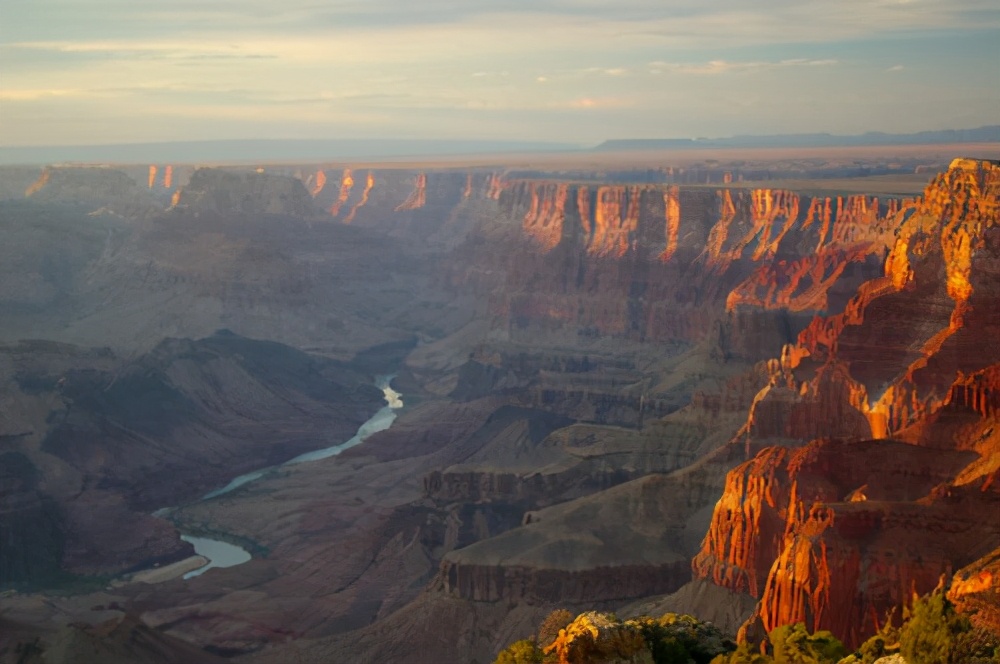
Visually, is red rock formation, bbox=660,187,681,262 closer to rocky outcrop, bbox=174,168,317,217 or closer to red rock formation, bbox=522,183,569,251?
red rock formation, bbox=522,183,569,251

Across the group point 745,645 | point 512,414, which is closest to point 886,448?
point 745,645

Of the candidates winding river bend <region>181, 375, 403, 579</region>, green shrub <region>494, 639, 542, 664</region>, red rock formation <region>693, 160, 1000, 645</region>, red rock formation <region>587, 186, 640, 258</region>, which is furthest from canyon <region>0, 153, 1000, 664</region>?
green shrub <region>494, 639, 542, 664</region>

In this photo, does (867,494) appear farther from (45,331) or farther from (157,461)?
(45,331)

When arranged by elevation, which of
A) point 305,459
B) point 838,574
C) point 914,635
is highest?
point 914,635

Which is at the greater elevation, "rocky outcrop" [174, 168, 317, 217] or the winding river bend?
"rocky outcrop" [174, 168, 317, 217]

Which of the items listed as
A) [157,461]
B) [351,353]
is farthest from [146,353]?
[351,353]

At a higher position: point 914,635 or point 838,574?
point 914,635
